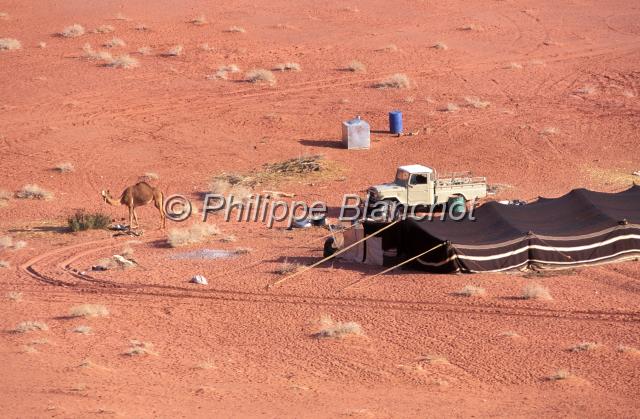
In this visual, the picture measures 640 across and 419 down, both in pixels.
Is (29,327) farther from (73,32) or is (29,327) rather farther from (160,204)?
(73,32)

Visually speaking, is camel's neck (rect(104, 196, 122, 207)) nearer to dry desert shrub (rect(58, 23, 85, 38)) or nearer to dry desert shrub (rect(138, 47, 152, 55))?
dry desert shrub (rect(138, 47, 152, 55))

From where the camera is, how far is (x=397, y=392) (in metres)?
17.7

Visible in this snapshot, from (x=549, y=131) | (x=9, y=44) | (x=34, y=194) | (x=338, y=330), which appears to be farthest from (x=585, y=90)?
(x=9, y=44)

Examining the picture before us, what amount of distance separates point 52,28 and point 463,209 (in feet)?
94.8

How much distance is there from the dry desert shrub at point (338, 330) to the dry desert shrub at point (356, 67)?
82.6 feet

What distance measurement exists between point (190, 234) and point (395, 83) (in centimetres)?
1745

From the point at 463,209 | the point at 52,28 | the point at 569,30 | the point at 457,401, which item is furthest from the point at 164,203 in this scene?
the point at 569,30

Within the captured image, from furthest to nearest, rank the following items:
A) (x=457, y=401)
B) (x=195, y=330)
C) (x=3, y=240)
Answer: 1. (x=3, y=240)
2. (x=195, y=330)
3. (x=457, y=401)

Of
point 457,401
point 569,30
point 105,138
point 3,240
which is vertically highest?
point 569,30

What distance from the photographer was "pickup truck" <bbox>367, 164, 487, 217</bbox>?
2903cm

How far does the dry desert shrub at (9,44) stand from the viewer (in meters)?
47.3

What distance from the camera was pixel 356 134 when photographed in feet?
118

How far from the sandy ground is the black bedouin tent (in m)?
0.48

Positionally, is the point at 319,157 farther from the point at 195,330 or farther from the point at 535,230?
the point at 195,330
